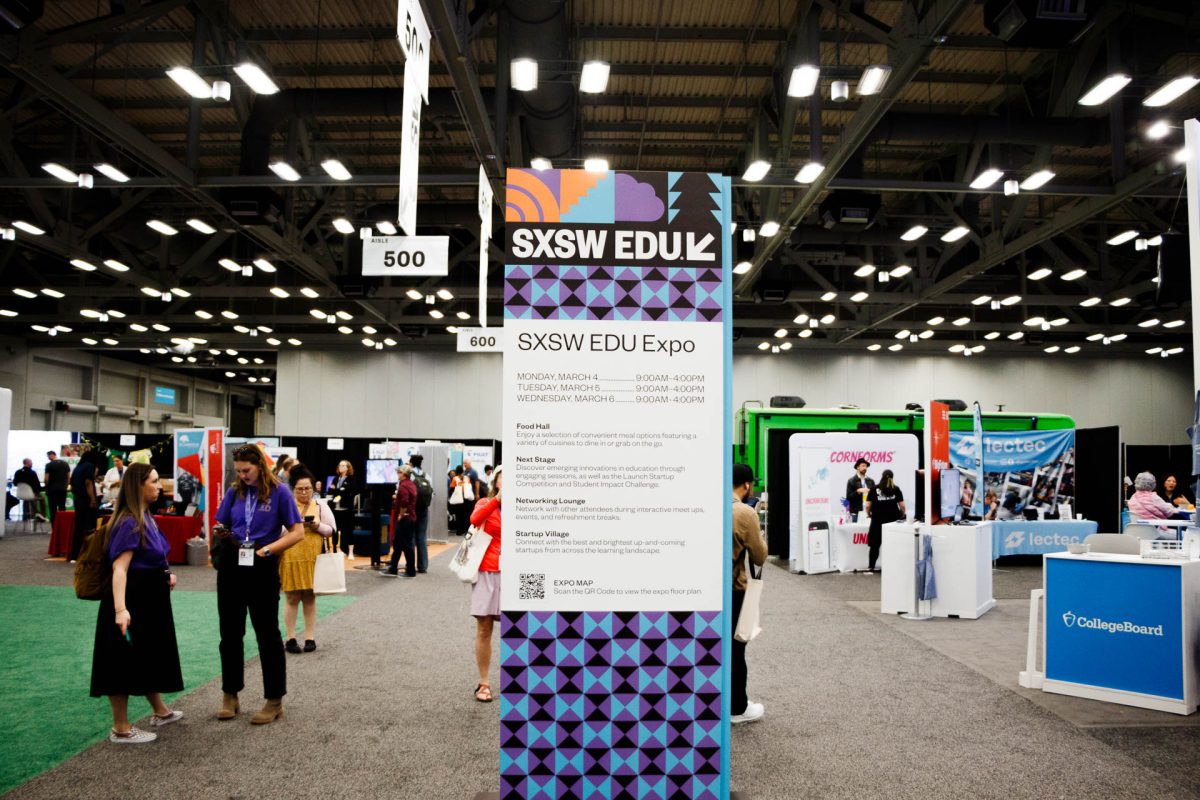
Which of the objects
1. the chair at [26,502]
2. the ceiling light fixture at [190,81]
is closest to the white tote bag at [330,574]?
the ceiling light fixture at [190,81]

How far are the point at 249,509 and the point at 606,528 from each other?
278cm

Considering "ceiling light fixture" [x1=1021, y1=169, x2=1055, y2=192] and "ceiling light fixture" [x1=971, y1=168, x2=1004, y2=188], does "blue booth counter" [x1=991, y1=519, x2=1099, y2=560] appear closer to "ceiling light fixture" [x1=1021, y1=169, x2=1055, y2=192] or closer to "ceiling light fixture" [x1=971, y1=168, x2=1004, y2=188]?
"ceiling light fixture" [x1=1021, y1=169, x2=1055, y2=192]

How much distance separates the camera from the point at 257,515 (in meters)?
4.62

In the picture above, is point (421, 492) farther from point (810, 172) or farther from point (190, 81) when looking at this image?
point (810, 172)

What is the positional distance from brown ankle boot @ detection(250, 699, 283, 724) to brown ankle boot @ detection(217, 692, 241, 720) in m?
0.13

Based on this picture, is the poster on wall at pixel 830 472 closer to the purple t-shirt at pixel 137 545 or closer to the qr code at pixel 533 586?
the purple t-shirt at pixel 137 545

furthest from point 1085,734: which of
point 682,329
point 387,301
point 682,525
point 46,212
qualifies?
point 387,301

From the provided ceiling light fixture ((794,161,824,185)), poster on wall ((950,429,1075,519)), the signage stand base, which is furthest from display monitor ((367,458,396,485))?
the signage stand base

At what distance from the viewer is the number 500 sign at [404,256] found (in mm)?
8461

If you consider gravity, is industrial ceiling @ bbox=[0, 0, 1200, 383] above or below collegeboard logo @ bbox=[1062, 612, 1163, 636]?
above

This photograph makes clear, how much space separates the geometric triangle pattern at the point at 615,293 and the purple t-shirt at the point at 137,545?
2.68 m

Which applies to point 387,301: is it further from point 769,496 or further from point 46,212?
point 769,496

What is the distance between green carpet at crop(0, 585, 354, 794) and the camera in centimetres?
421

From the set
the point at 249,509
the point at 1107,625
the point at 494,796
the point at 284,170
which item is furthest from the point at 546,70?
the point at 494,796
